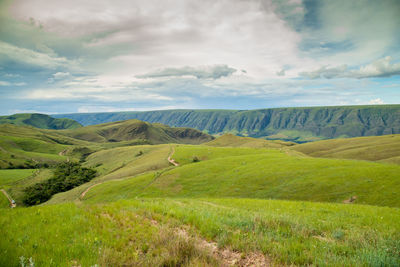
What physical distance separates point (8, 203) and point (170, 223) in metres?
92.9

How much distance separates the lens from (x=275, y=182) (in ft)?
127

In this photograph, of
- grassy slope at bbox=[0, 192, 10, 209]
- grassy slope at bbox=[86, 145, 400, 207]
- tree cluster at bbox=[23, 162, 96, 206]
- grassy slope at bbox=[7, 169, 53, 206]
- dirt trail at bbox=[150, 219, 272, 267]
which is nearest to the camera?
dirt trail at bbox=[150, 219, 272, 267]

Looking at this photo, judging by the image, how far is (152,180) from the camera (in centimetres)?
5044

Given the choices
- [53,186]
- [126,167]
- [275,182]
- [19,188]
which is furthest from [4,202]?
[275,182]

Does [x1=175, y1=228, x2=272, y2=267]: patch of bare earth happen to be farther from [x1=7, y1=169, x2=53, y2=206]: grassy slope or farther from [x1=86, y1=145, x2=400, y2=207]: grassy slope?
[x1=7, y1=169, x2=53, y2=206]: grassy slope

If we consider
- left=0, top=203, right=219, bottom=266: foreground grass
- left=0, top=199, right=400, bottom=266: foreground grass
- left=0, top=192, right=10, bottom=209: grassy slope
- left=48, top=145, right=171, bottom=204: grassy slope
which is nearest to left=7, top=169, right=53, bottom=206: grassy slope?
left=0, top=192, right=10, bottom=209: grassy slope

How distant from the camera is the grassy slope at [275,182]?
3036 cm

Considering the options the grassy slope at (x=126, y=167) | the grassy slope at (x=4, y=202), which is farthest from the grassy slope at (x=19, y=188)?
the grassy slope at (x=126, y=167)

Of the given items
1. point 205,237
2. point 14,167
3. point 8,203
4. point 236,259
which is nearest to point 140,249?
point 205,237

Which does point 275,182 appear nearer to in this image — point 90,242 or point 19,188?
point 90,242

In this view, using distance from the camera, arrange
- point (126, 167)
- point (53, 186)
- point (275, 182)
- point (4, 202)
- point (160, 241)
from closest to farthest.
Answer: point (160, 241) < point (275, 182) < point (4, 202) < point (53, 186) < point (126, 167)

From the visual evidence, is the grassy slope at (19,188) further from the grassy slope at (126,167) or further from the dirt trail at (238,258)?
the dirt trail at (238,258)

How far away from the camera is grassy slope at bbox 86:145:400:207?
3036cm

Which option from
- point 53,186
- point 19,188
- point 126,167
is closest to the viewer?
point 19,188
